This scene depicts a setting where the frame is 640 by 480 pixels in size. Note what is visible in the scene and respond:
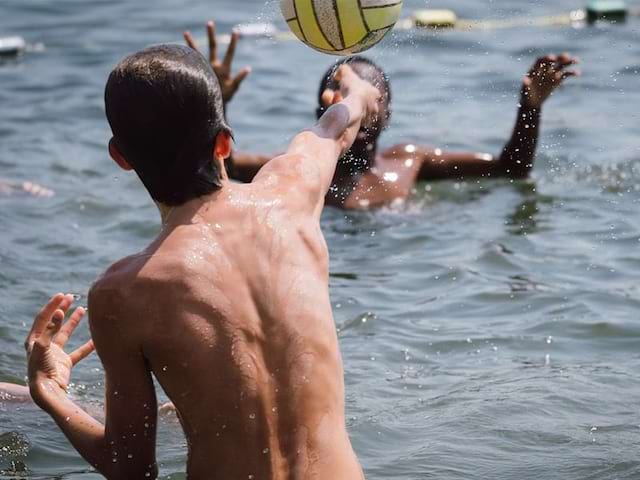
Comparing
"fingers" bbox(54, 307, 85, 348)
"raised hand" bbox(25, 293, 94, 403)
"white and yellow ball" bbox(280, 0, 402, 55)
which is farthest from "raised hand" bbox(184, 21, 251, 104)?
"raised hand" bbox(25, 293, 94, 403)

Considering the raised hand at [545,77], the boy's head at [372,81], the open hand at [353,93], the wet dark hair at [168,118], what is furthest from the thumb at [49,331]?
the raised hand at [545,77]

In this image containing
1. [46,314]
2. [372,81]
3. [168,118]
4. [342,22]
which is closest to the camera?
[168,118]

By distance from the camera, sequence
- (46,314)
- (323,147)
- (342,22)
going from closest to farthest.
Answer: (46,314) < (323,147) < (342,22)

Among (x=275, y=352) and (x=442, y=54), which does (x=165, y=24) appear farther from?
(x=275, y=352)

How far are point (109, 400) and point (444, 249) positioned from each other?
4.62 metres

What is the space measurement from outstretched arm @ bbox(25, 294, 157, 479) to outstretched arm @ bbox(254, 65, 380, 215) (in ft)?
2.31

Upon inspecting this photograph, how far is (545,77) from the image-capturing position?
7.80m

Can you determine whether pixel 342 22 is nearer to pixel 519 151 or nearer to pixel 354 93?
pixel 354 93

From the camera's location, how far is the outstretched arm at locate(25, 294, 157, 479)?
11.5 ft

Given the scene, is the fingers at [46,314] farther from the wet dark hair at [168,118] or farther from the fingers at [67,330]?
the wet dark hair at [168,118]

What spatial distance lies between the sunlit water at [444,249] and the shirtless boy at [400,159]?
0.15m

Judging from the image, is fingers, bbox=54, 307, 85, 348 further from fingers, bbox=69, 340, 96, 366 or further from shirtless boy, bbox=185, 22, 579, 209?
shirtless boy, bbox=185, 22, 579, 209

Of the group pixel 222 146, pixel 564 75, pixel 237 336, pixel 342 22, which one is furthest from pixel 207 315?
pixel 564 75

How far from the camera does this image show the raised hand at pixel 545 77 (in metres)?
7.52
